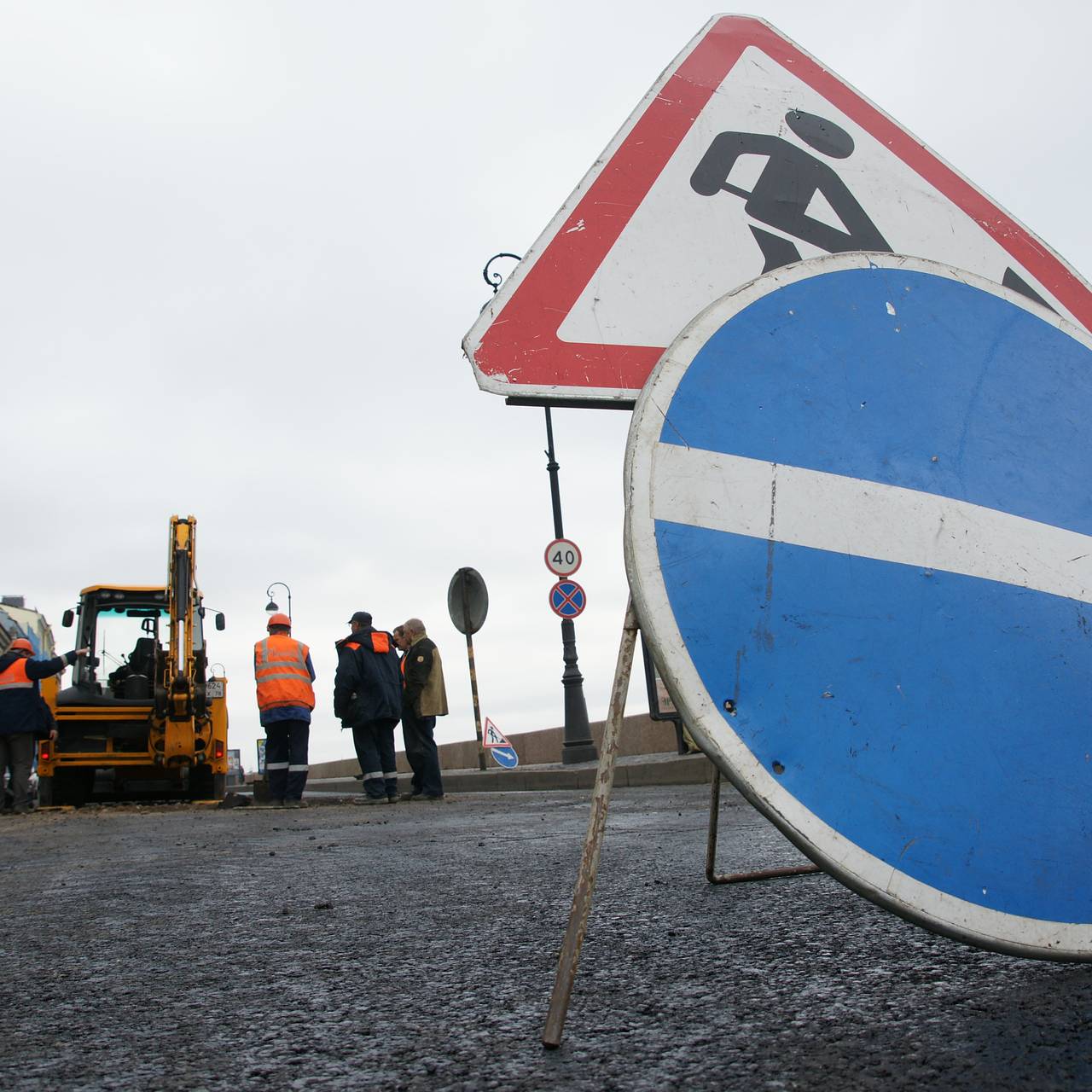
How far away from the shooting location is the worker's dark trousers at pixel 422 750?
11344 mm

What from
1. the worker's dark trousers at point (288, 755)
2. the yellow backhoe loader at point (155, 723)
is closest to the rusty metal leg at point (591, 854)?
the worker's dark trousers at point (288, 755)

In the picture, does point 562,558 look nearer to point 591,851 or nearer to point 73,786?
point 73,786

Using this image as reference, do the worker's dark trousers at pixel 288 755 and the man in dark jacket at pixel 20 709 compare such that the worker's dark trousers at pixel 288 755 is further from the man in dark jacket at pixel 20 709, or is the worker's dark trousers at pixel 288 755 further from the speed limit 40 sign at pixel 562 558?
the speed limit 40 sign at pixel 562 558

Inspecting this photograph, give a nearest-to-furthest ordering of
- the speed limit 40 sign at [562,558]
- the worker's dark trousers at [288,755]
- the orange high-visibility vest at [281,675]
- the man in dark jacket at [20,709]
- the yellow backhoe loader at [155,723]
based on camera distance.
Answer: the orange high-visibility vest at [281,675] < the worker's dark trousers at [288,755] < the man in dark jacket at [20,709] < the yellow backhoe loader at [155,723] < the speed limit 40 sign at [562,558]

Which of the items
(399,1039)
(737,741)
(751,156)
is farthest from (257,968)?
(751,156)

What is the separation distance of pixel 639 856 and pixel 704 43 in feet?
9.36

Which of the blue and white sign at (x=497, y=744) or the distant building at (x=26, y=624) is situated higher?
the distant building at (x=26, y=624)

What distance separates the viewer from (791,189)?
8.40 ft

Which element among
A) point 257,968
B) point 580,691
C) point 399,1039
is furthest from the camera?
point 580,691

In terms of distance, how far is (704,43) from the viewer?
2.69 m

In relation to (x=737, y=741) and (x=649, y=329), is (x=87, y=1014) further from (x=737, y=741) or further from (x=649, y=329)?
(x=649, y=329)

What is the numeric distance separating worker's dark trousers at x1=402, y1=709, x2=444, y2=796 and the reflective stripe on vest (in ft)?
12.8

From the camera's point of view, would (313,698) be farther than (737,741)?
Yes

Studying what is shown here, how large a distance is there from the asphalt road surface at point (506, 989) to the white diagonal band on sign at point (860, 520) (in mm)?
675
